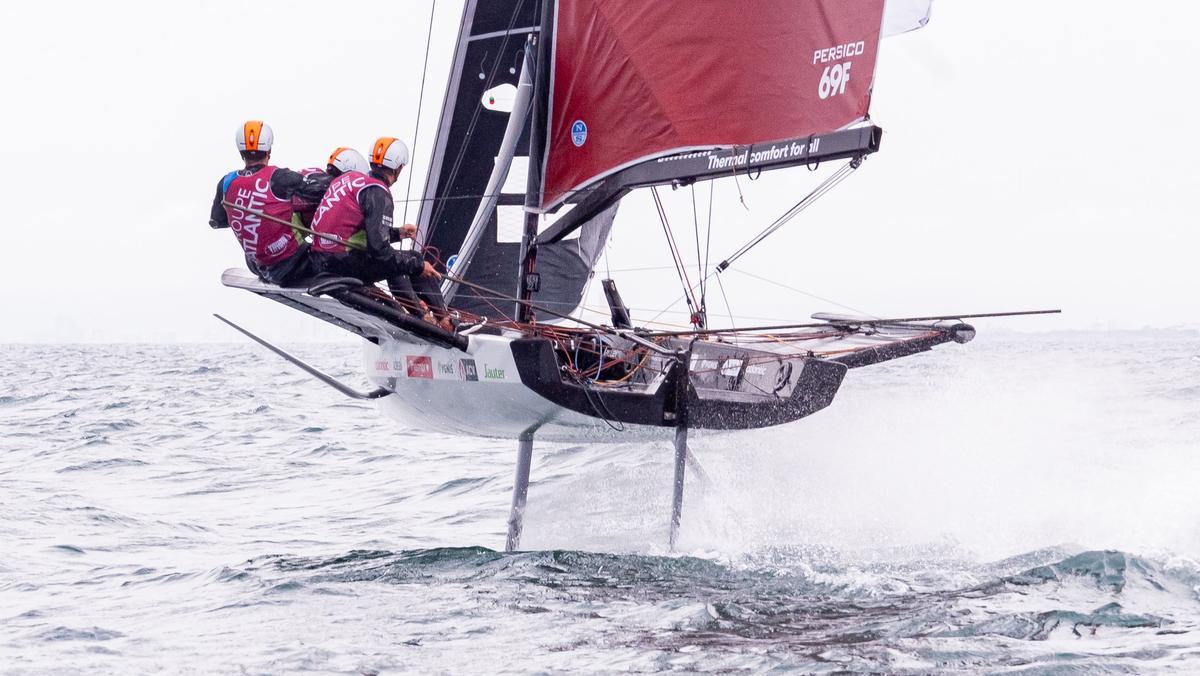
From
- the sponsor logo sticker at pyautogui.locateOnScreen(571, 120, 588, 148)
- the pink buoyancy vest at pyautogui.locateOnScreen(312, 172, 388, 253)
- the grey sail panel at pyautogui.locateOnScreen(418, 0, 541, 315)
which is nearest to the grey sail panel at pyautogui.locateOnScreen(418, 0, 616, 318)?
the grey sail panel at pyautogui.locateOnScreen(418, 0, 541, 315)

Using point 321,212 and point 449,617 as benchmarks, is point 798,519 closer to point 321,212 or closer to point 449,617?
point 449,617

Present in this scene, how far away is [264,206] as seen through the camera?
767cm

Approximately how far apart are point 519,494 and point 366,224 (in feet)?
7.99

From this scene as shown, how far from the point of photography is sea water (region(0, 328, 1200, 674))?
5.57 metres

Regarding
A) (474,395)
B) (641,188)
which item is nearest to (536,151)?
(641,188)

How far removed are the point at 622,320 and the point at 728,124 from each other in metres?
2.32

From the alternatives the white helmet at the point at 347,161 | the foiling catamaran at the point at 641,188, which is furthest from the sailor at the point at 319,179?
the foiling catamaran at the point at 641,188

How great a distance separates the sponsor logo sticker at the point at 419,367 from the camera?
815 cm

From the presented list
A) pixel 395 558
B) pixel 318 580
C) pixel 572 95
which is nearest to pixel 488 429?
pixel 395 558

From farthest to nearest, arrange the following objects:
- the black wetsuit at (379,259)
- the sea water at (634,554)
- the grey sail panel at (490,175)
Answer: the grey sail panel at (490,175) < the black wetsuit at (379,259) < the sea water at (634,554)

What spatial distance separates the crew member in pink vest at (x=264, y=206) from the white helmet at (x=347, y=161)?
234 mm

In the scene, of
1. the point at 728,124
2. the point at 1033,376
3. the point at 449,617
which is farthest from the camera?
the point at 1033,376

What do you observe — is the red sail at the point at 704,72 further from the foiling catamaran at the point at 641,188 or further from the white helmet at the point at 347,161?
the white helmet at the point at 347,161

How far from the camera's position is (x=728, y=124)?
7930 millimetres
